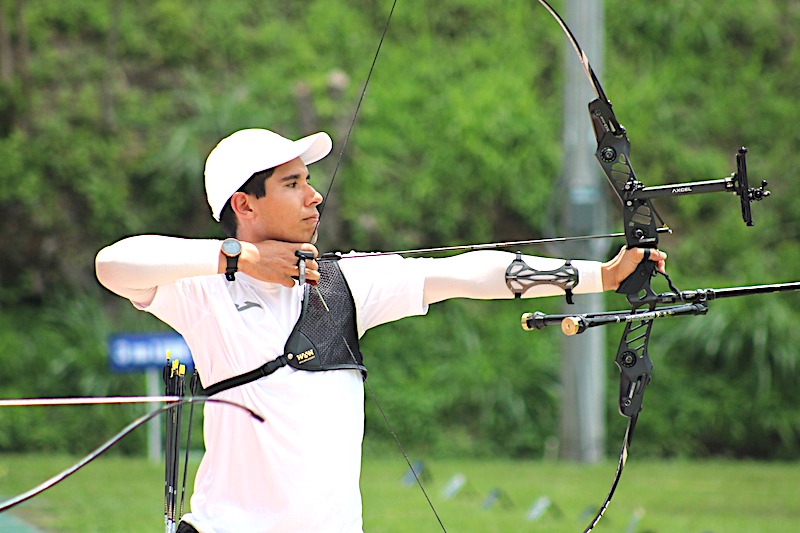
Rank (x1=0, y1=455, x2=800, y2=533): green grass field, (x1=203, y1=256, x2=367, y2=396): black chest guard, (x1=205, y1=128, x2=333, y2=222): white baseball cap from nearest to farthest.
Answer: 1. (x1=203, y1=256, x2=367, y2=396): black chest guard
2. (x1=205, y1=128, x2=333, y2=222): white baseball cap
3. (x1=0, y1=455, x2=800, y2=533): green grass field

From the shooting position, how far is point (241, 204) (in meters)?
3.23

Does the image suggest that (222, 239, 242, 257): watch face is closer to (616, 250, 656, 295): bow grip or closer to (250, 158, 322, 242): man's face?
(250, 158, 322, 242): man's face

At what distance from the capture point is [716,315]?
10.9 m

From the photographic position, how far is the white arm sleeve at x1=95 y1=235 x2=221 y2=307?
9.70 ft

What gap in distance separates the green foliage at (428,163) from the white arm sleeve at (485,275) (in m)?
7.40

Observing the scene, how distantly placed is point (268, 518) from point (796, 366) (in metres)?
8.43

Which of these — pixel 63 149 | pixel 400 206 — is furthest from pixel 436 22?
pixel 63 149

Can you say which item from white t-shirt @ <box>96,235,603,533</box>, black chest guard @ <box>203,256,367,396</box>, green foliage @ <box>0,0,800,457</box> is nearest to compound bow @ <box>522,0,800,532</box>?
white t-shirt @ <box>96,235,603,533</box>

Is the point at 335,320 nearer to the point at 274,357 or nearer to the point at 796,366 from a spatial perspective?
the point at 274,357

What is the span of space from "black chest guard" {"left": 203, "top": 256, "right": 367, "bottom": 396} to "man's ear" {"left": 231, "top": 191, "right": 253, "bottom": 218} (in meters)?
0.21

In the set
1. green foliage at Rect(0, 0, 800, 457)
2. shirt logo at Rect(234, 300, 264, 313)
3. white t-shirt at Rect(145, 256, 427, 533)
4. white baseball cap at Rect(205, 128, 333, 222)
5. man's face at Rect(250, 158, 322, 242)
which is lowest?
white t-shirt at Rect(145, 256, 427, 533)

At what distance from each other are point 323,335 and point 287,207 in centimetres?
31

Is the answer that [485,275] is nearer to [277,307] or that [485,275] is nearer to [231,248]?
[277,307]

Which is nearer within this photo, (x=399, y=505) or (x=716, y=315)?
(x=399, y=505)
